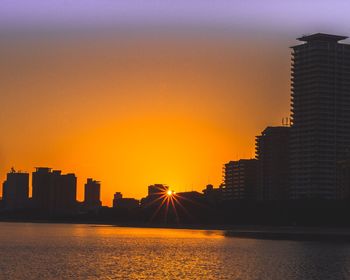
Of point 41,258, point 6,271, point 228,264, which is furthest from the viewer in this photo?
point 41,258

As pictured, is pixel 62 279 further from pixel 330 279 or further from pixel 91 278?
pixel 330 279

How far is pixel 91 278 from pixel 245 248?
60.0m

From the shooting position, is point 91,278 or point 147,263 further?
point 147,263

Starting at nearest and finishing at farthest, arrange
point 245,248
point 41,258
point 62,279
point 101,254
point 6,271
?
point 62,279 → point 6,271 → point 41,258 → point 101,254 → point 245,248

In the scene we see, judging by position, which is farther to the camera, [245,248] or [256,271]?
[245,248]

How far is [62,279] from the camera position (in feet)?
260

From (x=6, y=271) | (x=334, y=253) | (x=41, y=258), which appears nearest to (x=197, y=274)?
(x=6, y=271)

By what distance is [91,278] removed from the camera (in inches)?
3179

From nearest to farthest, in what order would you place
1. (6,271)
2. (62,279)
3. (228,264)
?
(62,279)
(6,271)
(228,264)

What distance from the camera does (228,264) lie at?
101 m

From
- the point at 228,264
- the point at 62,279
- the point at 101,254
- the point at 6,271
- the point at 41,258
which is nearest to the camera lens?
the point at 62,279

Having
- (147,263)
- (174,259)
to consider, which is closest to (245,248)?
(174,259)

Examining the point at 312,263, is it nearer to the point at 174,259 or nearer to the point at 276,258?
the point at 276,258

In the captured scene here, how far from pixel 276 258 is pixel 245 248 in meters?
26.4
